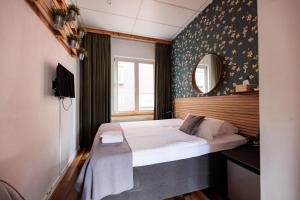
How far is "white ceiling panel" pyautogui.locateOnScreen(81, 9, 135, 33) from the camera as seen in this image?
8.60ft

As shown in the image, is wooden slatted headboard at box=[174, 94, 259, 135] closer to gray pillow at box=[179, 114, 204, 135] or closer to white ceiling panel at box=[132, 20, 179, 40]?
gray pillow at box=[179, 114, 204, 135]

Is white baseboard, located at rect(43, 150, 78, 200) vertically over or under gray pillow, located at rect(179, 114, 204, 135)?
under

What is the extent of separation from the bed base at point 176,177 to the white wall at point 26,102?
0.79 meters

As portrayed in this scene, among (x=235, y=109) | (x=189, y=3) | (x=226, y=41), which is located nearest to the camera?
(x=235, y=109)

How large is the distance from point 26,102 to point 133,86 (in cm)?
272

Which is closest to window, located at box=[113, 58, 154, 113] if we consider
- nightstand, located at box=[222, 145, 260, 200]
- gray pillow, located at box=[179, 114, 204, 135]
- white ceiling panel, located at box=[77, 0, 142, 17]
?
white ceiling panel, located at box=[77, 0, 142, 17]

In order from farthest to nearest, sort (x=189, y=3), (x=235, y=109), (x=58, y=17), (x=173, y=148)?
(x=189, y=3), (x=235, y=109), (x=58, y=17), (x=173, y=148)

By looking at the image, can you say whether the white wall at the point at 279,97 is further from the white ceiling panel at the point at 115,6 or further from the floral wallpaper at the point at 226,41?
the white ceiling panel at the point at 115,6

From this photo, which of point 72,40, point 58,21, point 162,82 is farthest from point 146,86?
point 58,21

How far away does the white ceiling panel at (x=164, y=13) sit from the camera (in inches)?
94.1

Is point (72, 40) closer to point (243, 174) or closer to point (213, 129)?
point (213, 129)

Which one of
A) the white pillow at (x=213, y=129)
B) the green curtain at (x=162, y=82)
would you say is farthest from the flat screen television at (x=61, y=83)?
the green curtain at (x=162, y=82)

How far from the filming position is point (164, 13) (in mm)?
2588

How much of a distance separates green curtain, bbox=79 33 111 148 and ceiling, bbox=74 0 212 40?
445mm
